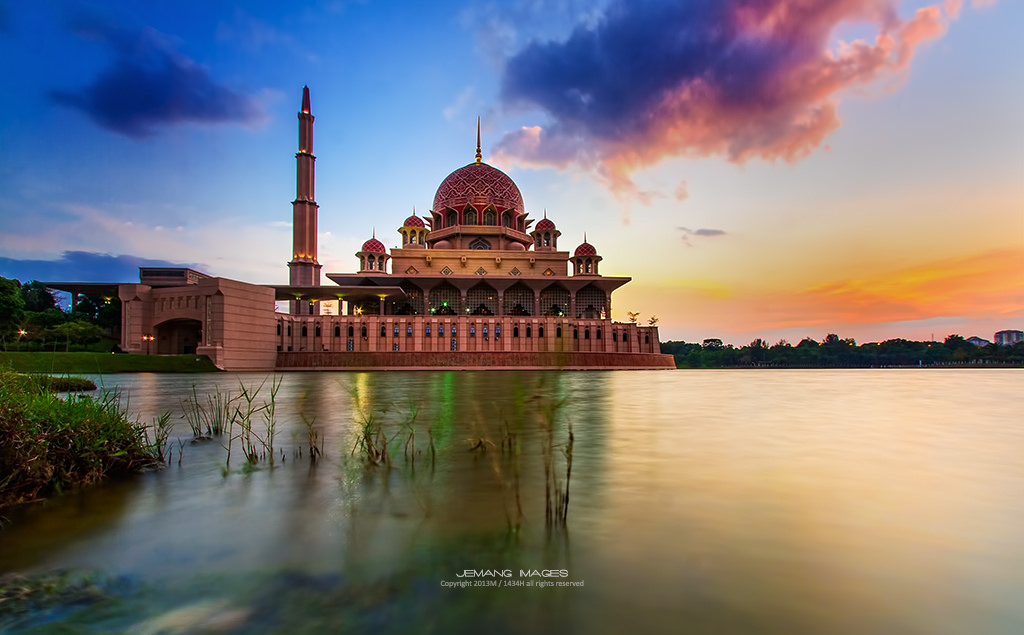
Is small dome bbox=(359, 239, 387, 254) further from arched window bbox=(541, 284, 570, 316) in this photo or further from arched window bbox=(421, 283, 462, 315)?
arched window bbox=(541, 284, 570, 316)

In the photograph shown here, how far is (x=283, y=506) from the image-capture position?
4629 mm

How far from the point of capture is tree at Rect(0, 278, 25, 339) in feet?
129

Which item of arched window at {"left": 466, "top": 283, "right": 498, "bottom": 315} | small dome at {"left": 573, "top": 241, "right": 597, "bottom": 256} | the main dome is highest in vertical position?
the main dome

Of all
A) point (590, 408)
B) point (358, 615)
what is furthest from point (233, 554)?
point (590, 408)

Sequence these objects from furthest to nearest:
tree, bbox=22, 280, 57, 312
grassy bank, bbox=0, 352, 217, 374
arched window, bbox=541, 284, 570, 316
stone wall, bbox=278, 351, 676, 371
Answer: arched window, bbox=541, 284, 570, 316, tree, bbox=22, 280, 57, 312, stone wall, bbox=278, 351, 676, 371, grassy bank, bbox=0, 352, 217, 374

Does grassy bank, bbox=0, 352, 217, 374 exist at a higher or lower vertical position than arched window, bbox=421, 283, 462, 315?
lower

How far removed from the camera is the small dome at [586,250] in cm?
6254

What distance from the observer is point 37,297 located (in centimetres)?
5594

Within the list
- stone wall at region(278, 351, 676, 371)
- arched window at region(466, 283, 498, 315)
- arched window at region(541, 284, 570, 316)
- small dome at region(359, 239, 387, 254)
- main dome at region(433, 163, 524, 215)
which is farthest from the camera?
main dome at region(433, 163, 524, 215)

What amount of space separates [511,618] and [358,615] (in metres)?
0.78

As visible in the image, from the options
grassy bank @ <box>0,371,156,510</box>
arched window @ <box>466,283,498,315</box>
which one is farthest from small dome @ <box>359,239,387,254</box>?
grassy bank @ <box>0,371,156,510</box>

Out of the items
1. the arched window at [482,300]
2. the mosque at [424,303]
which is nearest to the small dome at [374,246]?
the mosque at [424,303]

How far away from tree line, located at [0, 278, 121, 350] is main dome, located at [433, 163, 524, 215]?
1508 inches

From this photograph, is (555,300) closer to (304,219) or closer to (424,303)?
(424,303)
